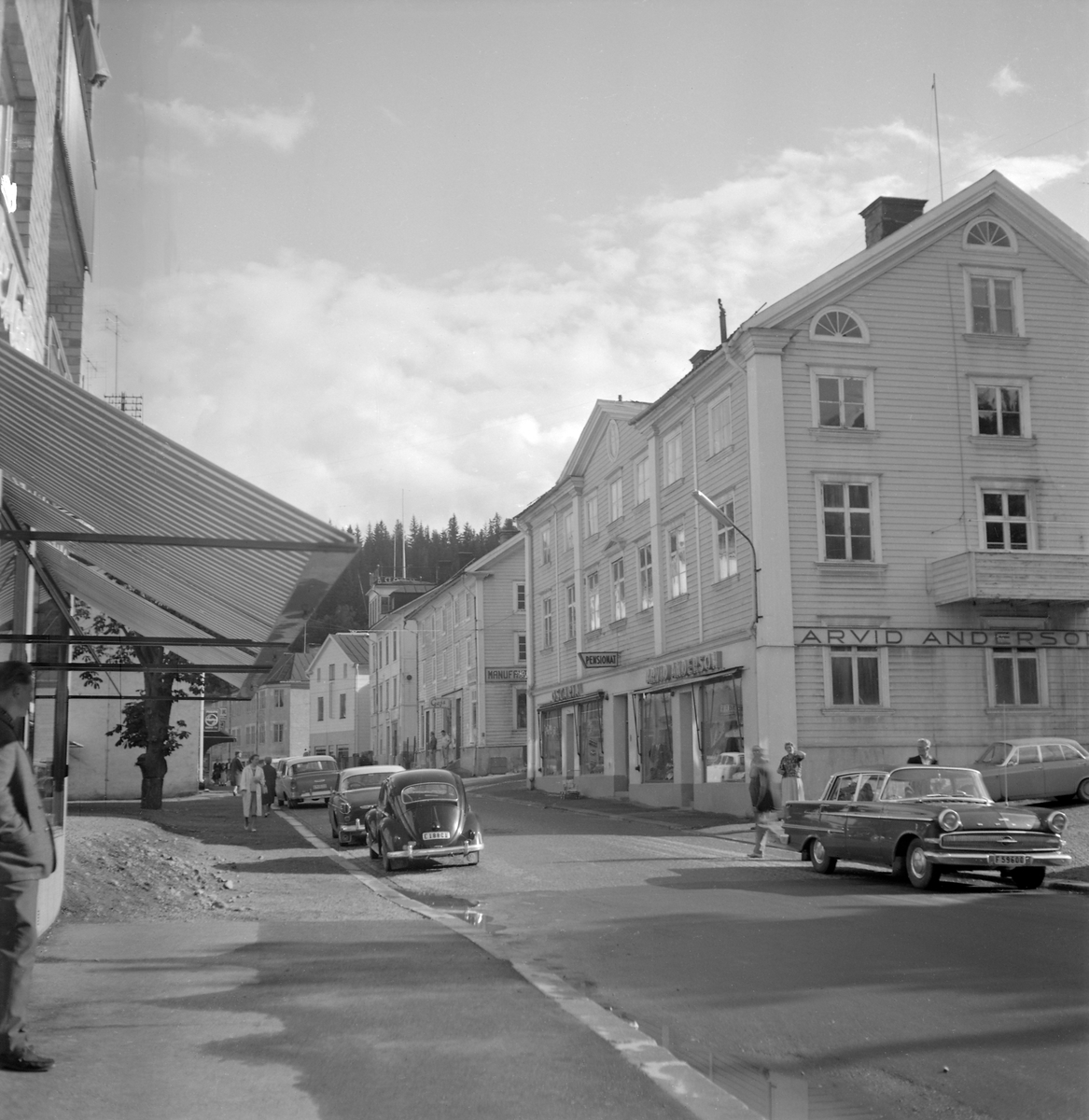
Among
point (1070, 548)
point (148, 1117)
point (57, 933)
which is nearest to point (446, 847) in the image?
point (57, 933)

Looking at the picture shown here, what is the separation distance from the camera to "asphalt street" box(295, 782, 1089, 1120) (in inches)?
252

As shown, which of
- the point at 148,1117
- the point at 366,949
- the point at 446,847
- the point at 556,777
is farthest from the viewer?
the point at 556,777

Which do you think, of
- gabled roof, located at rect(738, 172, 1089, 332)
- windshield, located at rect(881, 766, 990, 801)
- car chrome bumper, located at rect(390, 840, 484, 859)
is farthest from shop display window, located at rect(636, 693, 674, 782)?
windshield, located at rect(881, 766, 990, 801)

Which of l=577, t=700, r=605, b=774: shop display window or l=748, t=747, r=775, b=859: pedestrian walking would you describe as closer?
l=748, t=747, r=775, b=859: pedestrian walking

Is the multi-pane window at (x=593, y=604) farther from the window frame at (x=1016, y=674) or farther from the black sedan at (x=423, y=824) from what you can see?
the black sedan at (x=423, y=824)

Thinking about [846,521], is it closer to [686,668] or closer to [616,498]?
[686,668]

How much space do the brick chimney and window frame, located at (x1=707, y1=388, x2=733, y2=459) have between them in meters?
5.69

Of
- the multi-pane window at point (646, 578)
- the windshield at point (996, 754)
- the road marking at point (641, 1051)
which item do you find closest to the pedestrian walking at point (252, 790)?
the multi-pane window at point (646, 578)

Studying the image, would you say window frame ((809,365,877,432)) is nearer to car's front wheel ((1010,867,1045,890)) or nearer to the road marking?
car's front wheel ((1010,867,1045,890))

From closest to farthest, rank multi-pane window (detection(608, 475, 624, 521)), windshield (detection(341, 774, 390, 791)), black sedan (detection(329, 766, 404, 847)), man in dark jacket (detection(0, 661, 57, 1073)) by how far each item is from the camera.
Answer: man in dark jacket (detection(0, 661, 57, 1073)) < black sedan (detection(329, 766, 404, 847)) < windshield (detection(341, 774, 390, 791)) < multi-pane window (detection(608, 475, 624, 521))

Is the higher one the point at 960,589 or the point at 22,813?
the point at 960,589

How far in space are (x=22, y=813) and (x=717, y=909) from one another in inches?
346

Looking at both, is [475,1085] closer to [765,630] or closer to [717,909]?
[717,909]

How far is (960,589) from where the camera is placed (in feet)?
100
